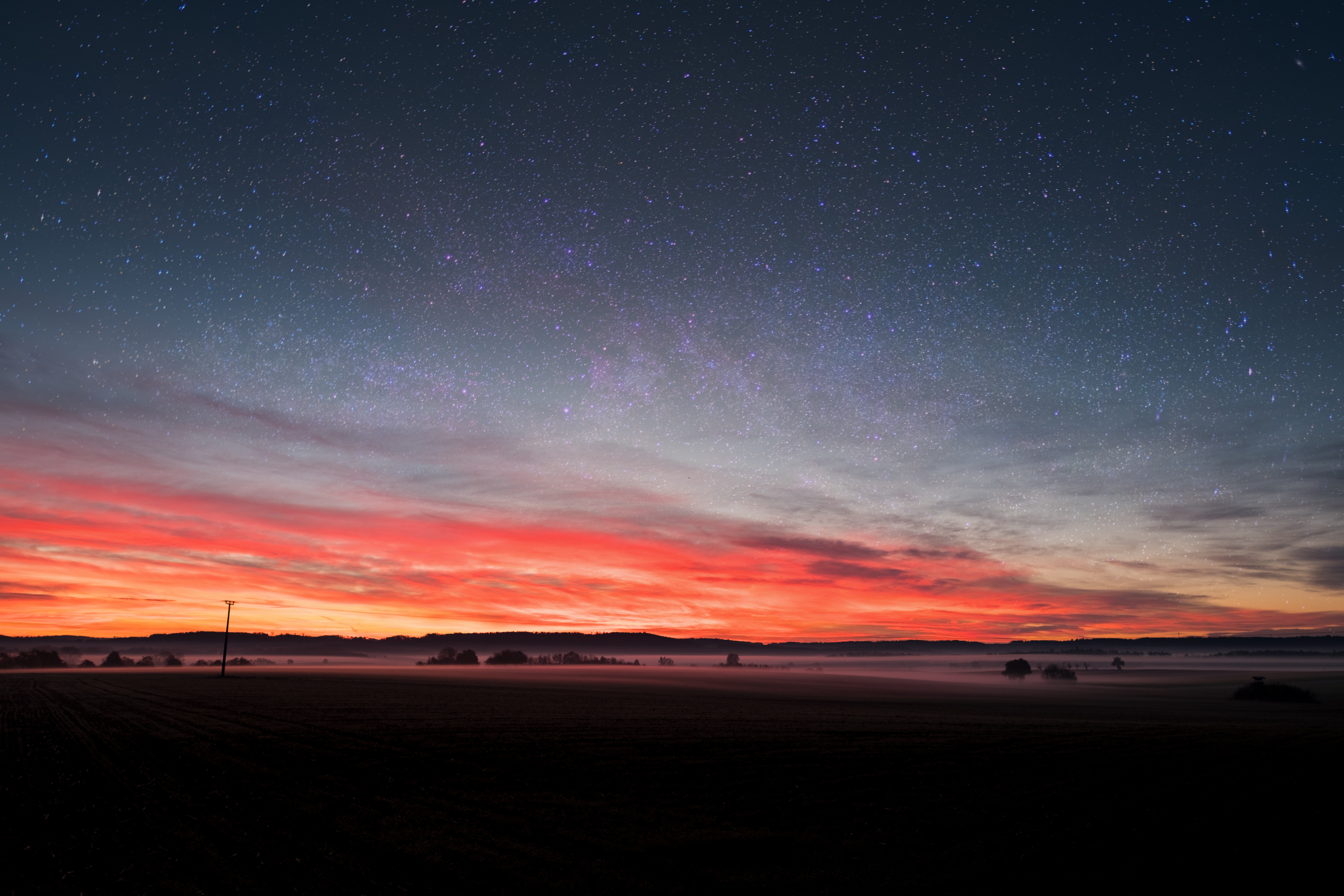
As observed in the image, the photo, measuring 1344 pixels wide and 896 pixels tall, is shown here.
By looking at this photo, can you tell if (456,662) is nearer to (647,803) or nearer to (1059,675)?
(1059,675)

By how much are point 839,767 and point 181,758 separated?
19826mm

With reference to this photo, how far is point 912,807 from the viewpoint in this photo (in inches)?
616

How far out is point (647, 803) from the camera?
52.2ft

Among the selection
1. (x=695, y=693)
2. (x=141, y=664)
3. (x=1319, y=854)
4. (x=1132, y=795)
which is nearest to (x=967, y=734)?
(x=1132, y=795)

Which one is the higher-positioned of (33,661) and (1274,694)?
(1274,694)

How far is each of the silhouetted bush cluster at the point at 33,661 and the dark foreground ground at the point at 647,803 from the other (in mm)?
130541

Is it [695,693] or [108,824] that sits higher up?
[108,824]

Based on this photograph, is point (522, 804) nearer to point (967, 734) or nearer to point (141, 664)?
point (967, 734)

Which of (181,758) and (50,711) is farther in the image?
(50,711)

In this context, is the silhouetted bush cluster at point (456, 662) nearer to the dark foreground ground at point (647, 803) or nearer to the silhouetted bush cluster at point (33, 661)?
the silhouetted bush cluster at point (33, 661)

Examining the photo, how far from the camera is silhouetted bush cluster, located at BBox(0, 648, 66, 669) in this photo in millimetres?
132875

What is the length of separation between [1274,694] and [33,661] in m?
196

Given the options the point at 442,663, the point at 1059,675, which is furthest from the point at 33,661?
the point at 1059,675

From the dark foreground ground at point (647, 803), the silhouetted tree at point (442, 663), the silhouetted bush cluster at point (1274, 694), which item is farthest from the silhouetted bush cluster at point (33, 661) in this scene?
the silhouetted bush cluster at point (1274, 694)
